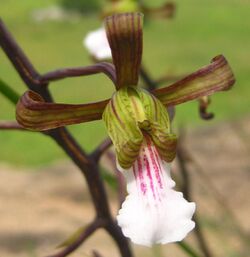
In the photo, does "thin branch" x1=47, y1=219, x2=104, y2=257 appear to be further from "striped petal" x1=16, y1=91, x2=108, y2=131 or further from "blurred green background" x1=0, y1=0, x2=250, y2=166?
"blurred green background" x1=0, y1=0, x2=250, y2=166

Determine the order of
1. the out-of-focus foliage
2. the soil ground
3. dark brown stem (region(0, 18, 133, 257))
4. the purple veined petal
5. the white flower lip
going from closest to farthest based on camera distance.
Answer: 1. the purple veined petal
2. dark brown stem (region(0, 18, 133, 257))
3. the white flower lip
4. the soil ground
5. the out-of-focus foliage

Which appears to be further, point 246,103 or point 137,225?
point 246,103

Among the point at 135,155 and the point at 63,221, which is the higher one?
A: the point at 135,155

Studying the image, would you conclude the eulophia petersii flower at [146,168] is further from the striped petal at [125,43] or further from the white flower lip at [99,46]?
the white flower lip at [99,46]

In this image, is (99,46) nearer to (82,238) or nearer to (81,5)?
(82,238)

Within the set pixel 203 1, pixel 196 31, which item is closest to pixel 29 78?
pixel 196 31

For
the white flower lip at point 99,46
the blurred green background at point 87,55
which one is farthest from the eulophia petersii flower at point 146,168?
the blurred green background at point 87,55

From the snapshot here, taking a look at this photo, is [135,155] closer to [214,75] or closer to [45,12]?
[214,75]

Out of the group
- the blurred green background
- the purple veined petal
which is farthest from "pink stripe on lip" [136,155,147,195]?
the blurred green background
